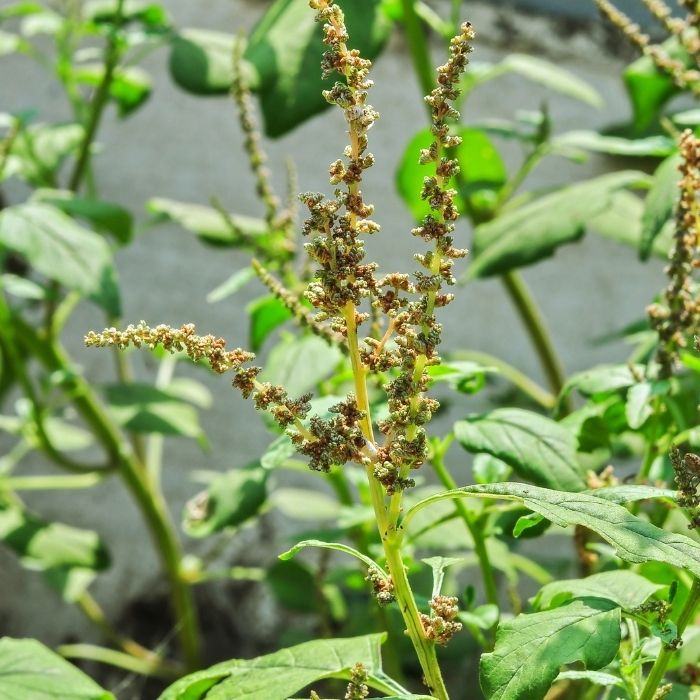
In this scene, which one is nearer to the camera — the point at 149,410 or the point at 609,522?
the point at 609,522

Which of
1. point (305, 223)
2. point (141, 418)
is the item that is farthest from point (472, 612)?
point (141, 418)

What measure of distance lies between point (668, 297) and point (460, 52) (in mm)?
244

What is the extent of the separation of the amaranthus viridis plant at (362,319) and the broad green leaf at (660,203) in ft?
1.11

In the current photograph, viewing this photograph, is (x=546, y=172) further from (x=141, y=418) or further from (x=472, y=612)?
(x=472, y=612)

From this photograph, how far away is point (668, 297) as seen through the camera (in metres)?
0.71

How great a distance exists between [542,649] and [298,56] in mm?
765

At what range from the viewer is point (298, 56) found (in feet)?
3.84

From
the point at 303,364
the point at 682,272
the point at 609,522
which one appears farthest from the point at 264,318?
the point at 609,522

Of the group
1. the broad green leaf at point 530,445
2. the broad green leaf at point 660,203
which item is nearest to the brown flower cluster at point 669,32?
the broad green leaf at point 660,203

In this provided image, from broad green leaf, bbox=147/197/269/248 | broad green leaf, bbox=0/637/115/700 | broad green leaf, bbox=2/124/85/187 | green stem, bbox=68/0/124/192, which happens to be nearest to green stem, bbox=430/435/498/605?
broad green leaf, bbox=0/637/115/700

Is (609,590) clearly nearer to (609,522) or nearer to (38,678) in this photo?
(609,522)

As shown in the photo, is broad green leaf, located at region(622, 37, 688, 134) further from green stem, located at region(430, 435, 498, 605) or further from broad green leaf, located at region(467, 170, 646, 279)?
green stem, located at region(430, 435, 498, 605)

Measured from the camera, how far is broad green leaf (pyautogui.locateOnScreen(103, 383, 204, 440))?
138 centimetres

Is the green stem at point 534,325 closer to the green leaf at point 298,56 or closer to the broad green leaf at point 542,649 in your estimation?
the green leaf at point 298,56
